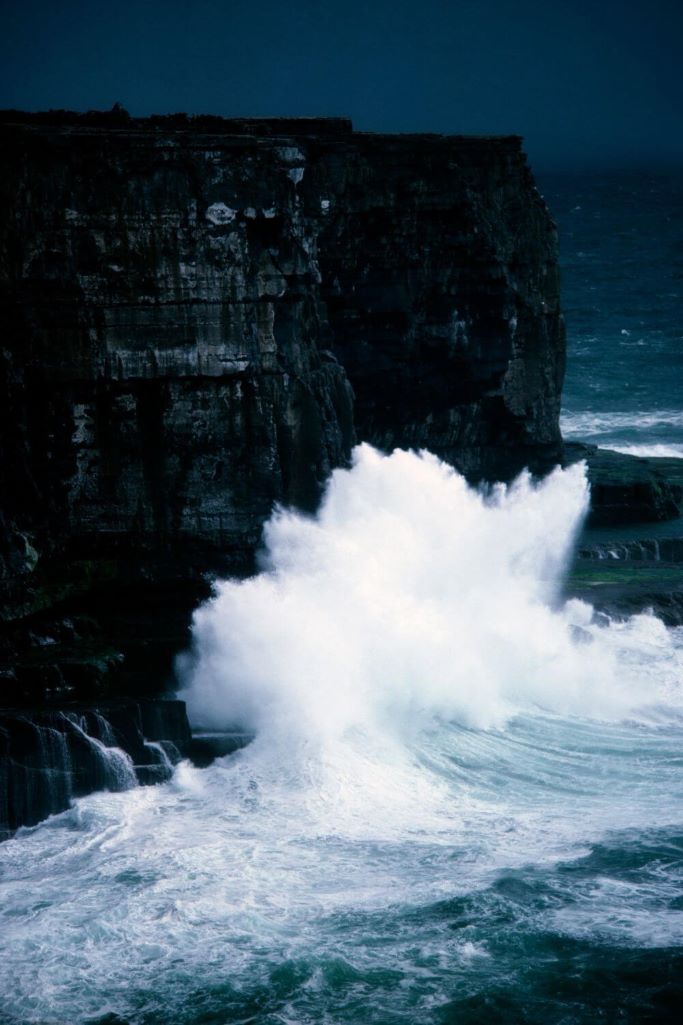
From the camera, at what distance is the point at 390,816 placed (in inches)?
1093

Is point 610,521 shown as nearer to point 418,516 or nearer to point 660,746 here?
point 418,516

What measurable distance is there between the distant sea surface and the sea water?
2314cm

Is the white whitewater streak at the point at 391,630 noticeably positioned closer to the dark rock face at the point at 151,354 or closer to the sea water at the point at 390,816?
the sea water at the point at 390,816

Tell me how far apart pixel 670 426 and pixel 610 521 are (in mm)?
18194

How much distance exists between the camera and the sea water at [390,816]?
71.8 ft

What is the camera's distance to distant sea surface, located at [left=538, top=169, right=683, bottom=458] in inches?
2539

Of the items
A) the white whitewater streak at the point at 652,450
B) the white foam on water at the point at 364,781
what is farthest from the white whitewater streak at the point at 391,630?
the white whitewater streak at the point at 652,450

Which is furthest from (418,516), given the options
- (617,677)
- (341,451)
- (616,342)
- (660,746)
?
(616,342)

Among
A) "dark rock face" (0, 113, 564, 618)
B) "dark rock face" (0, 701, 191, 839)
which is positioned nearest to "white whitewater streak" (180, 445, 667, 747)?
"dark rock face" (0, 113, 564, 618)

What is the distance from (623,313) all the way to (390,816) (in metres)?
61.0

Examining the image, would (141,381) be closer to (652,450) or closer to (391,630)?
(391,630)

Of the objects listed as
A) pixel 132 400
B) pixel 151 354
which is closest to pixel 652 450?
pixel 132 400

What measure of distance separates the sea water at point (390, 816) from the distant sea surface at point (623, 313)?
Answer: 23.1m

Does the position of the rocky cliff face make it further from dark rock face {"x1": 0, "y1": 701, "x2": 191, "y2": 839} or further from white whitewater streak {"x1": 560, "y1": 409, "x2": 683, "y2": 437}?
white whitewater streak {"x1": 560, "y1": 409, "x2": 683, "y2": 437}
